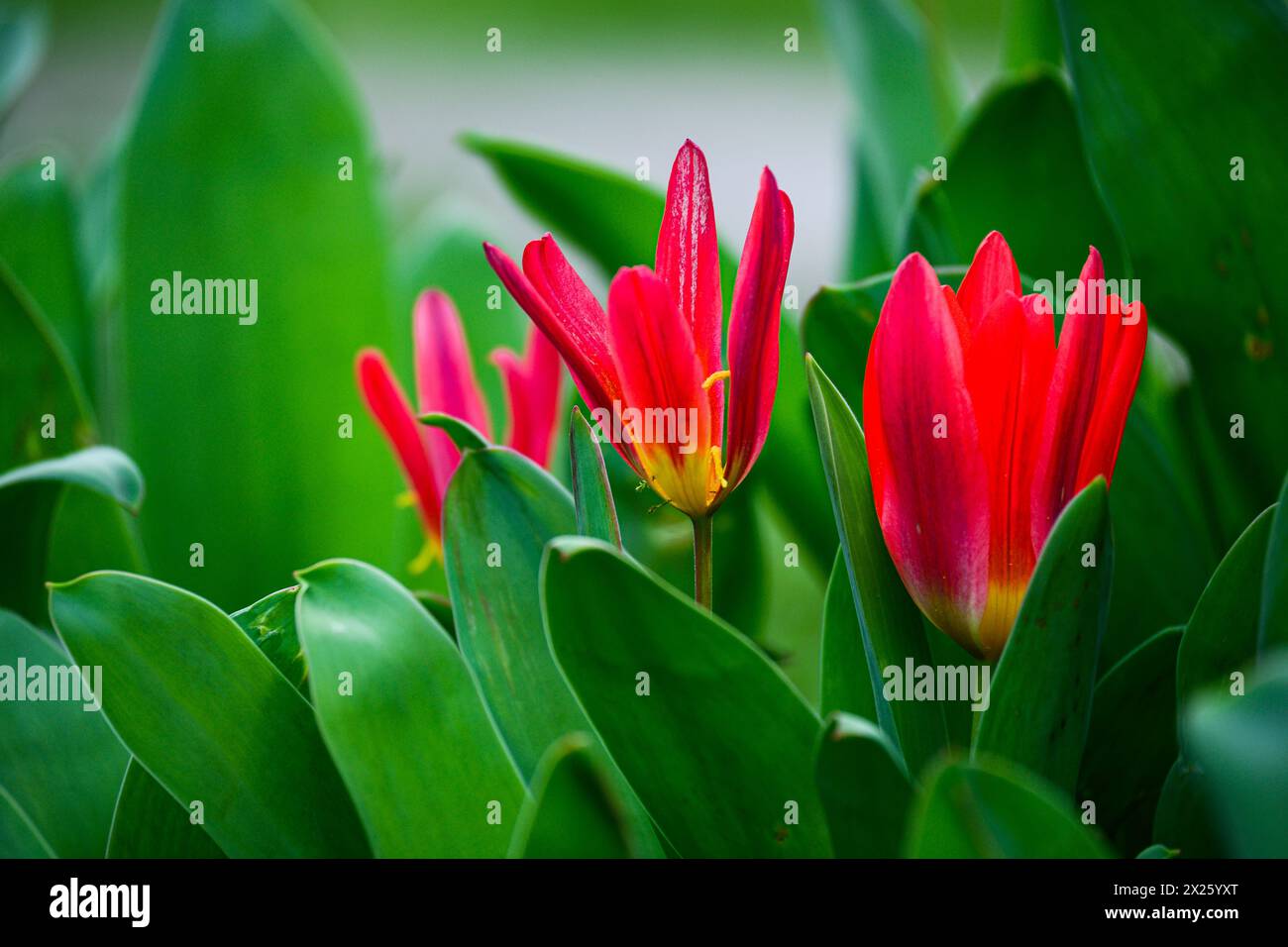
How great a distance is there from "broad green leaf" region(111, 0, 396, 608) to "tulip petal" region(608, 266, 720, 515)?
33 centimetres

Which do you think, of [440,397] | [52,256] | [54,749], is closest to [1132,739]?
[440,397]

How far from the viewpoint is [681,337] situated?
294 mm

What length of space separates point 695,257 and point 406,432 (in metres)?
0.17

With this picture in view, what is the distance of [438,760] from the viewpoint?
1.09 ft

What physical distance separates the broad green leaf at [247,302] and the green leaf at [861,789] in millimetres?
376

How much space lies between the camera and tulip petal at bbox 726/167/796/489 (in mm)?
295

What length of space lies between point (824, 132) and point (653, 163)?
61 centimetres

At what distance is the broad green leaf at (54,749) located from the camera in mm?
414

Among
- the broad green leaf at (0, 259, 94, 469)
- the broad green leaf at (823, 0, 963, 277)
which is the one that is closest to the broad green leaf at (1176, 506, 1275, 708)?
the broad green leaf at (823, 0, 963, 277)

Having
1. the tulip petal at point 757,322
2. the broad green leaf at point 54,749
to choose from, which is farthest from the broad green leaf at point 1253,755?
the broad green leaf at point 54,749
